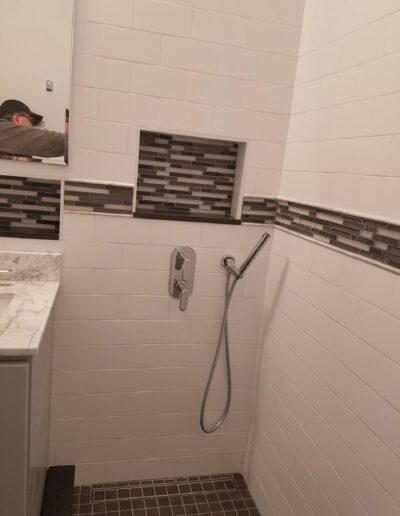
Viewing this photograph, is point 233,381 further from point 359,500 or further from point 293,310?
point 359,500

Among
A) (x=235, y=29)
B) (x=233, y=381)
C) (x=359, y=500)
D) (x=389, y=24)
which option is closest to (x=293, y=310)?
(x=233, y=381)

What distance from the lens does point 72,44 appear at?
58.9 inches

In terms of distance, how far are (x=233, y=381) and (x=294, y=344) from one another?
446 millimetres

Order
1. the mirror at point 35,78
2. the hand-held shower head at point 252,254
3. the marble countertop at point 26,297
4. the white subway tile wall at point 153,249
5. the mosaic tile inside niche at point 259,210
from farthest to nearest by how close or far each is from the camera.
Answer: the mosaic tile inside niche at point 259,210 < the hand-held shower head at point 252,254 < the white subway tile wall at point 153,249 < the mirror at point 35,78 < the marble countertop at point 26,297

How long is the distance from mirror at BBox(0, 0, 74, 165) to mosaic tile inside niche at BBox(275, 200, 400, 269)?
876mm

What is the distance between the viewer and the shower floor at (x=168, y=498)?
1807mm

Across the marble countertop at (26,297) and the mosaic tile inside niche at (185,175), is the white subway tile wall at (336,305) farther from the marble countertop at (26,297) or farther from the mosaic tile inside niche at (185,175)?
the marble countertop at (26,297)

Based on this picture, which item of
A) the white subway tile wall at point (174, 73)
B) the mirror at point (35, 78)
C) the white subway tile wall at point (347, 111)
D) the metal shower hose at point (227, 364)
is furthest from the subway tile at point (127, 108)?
the metal shower hose at point (227, 364)

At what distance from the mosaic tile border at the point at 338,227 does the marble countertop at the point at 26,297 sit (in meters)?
0.81

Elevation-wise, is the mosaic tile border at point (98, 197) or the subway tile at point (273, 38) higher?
the subway tile at point (273, 38)

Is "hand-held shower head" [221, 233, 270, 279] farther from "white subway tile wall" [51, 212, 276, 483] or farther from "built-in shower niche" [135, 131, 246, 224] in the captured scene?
"built-in shower niche" [135, 131, 246, 224]

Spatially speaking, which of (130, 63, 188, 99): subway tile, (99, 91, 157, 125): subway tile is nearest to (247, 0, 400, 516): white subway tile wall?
(130, 63, 188, 99): subway tile

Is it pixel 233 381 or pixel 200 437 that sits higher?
pixel 233 381

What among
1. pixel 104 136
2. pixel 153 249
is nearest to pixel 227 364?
pixel 153 249
